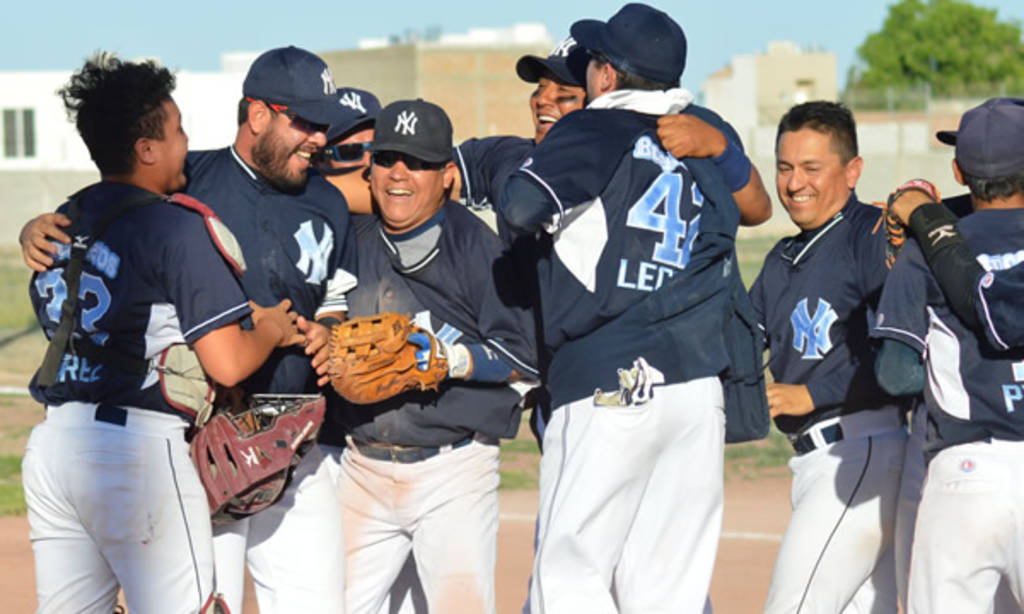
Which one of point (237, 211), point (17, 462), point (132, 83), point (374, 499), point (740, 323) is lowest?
point (17, 462)

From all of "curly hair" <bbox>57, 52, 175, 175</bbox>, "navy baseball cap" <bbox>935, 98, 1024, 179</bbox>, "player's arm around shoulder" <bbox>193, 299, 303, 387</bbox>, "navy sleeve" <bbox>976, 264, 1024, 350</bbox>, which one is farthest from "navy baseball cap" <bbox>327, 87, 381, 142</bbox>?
"navy sleeve" <bbox>976, 264, 1024, 350</bbox>

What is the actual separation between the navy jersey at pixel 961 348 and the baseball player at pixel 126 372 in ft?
6.70

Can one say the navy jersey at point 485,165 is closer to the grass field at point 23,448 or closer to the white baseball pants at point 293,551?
the white baseball pants at point 293,551

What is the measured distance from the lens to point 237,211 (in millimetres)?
4812

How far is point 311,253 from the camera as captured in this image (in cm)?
484

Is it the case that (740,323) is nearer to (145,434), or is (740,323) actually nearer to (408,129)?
(408,129)

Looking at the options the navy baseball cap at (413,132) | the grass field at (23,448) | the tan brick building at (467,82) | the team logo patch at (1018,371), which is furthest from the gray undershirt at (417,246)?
the tan brick building at (467,82)

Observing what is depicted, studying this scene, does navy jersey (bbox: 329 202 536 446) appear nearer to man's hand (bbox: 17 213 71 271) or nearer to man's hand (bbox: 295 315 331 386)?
man's hand (bbox: 295 315 331 386)

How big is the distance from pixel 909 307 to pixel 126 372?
7.97 ft

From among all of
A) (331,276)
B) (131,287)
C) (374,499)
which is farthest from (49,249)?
(374,499)

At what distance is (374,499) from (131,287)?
1.36 m

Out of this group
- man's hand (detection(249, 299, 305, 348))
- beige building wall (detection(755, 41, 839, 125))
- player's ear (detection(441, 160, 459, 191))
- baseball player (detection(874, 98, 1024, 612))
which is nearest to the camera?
baseball player (detection(874, 98, 1024, 612))

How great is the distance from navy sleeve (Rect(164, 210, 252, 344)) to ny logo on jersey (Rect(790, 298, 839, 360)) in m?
2.10

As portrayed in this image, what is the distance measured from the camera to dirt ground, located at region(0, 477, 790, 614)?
22.7 feet
